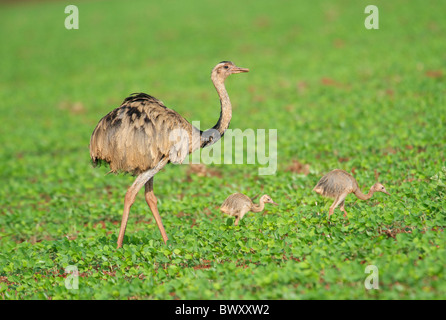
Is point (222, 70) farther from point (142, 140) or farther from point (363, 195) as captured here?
point (363, 195)

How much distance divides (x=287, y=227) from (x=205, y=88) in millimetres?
13549

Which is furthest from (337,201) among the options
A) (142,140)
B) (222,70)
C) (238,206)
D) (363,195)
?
(142,140)

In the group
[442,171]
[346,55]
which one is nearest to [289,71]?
[346,55]

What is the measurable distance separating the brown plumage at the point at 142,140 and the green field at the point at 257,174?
101 cm

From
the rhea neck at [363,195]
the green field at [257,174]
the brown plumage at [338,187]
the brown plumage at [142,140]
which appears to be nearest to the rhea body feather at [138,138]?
the brown plumage at [142,140]

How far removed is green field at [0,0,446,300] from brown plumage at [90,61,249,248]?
39.7 inches

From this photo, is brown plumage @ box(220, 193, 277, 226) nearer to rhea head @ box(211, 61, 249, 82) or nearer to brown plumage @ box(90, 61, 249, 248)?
brown plumage @ box(90, 61, 249, 248)

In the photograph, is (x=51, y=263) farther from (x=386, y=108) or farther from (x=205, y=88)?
(x=205, y=88)

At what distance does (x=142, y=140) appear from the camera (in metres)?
6.64

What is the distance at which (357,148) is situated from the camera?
9.96 meters

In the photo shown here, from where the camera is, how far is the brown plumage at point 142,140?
665cm

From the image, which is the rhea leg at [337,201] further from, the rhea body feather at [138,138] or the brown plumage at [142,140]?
the rhea body feather at [138,138]

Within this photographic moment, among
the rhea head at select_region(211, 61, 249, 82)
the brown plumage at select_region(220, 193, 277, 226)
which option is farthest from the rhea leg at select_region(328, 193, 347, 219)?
the rhea head at select_region(211, 61, 249, 82)

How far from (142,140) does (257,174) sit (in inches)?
141
